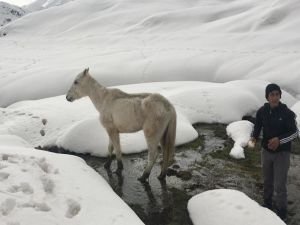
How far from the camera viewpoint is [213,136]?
37.1 ft

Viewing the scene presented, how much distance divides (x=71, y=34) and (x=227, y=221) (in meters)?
34.8

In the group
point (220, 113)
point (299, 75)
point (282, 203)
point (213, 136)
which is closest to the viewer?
point (282, 203)

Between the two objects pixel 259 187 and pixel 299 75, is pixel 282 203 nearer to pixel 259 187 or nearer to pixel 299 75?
pixel 259 187

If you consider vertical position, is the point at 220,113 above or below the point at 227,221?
below

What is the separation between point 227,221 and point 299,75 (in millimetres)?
10846

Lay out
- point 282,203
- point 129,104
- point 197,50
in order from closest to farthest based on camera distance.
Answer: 1. point 282,203
2. point 129,104
3. point 197,50

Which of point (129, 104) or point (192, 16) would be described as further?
point (192, 16)

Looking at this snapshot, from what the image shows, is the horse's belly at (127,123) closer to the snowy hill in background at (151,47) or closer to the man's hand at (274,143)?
the man's hand at (274,143)

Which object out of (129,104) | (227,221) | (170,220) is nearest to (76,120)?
(129,104)

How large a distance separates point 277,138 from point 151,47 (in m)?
19.5

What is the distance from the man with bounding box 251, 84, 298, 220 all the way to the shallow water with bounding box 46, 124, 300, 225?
0.59 m

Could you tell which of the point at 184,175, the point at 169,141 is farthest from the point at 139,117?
the point at 184,175

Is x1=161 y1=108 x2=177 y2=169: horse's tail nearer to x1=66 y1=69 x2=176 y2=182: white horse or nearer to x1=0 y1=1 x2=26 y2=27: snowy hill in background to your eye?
x1=66 y1=69 x2=176 y2=182: white horse

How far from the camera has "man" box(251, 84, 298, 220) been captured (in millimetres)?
6645
